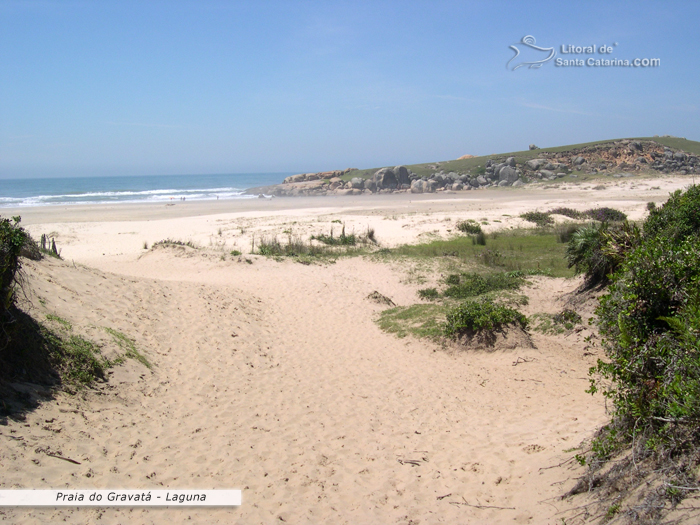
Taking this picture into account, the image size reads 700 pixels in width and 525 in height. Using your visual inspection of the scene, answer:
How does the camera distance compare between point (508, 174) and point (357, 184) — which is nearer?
point (508, 174)

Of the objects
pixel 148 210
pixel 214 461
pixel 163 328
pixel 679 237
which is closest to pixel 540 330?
pixel 679 237

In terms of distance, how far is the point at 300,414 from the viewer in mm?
6523

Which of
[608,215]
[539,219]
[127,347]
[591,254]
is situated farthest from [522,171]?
[127,347]

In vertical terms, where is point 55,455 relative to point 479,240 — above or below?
below

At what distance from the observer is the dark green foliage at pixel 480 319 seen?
8906 mm

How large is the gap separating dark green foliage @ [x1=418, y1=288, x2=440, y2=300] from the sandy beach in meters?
0.84

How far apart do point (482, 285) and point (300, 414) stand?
7.65 meters

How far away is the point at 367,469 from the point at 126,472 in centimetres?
252

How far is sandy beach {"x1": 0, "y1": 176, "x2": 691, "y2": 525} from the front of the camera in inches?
169

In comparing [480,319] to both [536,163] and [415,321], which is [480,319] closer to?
[415,321]

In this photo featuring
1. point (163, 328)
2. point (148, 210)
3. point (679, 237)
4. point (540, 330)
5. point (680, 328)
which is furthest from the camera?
point (148, 210)

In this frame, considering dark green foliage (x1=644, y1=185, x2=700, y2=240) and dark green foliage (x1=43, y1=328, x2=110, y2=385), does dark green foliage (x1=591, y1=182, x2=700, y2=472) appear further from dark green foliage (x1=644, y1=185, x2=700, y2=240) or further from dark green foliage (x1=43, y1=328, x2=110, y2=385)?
dark green foliage (x1=43, y1=328, x2=110, y2=385)

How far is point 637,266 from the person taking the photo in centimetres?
439

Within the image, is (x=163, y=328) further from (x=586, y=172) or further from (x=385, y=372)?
(x=586, y=172)
